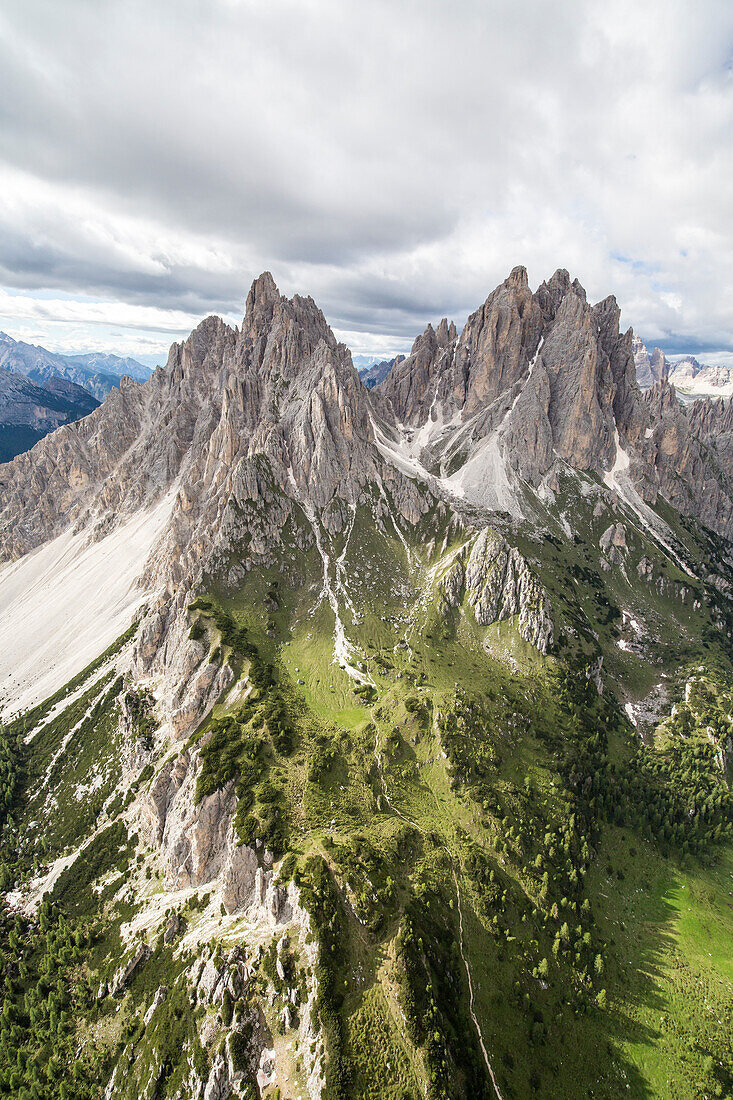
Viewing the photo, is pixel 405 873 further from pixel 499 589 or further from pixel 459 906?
pixel 499 589

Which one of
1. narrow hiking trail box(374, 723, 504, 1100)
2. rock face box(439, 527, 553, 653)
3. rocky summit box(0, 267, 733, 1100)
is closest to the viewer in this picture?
narrow hiking trail box(374, 723, 504, 1100)

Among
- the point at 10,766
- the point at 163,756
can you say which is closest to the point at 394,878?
the point at 163,756

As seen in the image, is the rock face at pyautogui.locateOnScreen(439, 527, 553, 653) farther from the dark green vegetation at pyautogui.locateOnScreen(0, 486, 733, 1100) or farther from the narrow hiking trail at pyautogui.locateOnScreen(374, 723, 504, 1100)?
the narrow hiking trail at pyautogui.locateOnScreen(374, 723, 504, 1100)

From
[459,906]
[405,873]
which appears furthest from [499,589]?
[405,873]

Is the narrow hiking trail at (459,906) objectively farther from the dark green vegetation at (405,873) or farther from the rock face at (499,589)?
the rock face at (499,589)

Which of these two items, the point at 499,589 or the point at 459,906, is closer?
the point at 459,906

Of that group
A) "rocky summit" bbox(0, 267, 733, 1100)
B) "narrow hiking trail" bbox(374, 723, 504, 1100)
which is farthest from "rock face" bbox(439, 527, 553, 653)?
"narrow hiking trail" bbox(374, 723, 504, 1100)

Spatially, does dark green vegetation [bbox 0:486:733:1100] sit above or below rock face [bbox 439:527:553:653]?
below

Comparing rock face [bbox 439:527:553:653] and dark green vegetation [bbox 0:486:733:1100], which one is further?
rock face [bbox 439:527:553:653]

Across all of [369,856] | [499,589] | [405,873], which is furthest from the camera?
[499,589]

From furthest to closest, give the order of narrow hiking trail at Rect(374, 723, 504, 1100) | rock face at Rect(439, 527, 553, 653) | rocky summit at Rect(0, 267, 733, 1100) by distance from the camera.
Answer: rock face at Rect(439, 527, 553, 653) < rocky summit at Rect(0, 267, 733, 1100) < narrow hiking trail at Rect(374, 723, 504, 1100)

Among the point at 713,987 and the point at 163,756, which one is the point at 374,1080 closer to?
the point at 713,987
